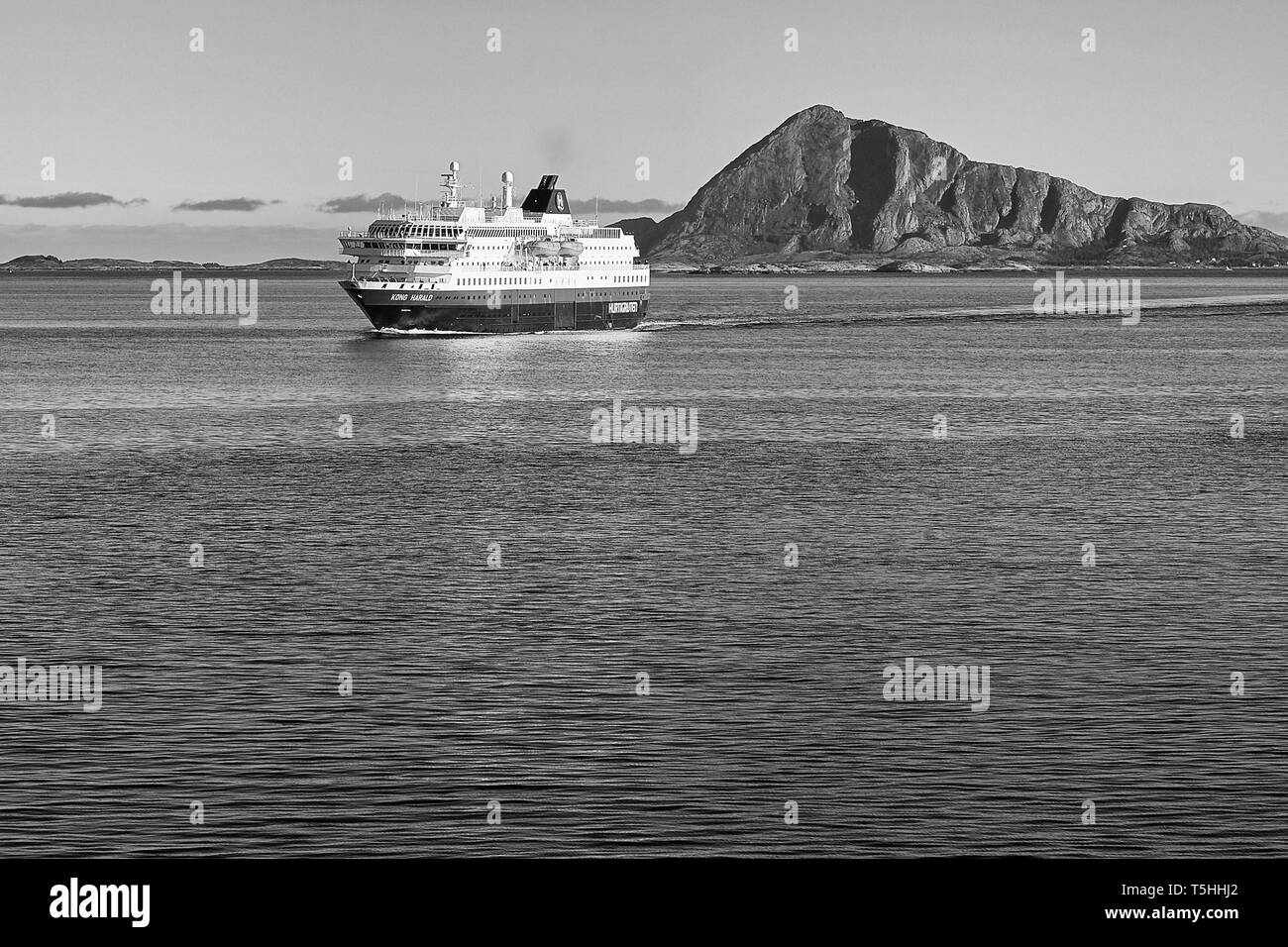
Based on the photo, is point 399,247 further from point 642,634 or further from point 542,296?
point 642,634

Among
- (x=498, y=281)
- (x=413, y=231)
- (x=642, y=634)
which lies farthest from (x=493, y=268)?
(x=642, y=634)

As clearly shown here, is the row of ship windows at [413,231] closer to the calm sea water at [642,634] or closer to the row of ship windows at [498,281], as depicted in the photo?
the row of ship windows at [498,281]

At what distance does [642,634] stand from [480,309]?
106m

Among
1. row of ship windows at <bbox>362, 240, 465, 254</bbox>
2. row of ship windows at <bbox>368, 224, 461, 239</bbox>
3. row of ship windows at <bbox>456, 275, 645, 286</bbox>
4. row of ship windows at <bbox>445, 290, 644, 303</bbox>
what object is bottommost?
row of ship windows at <bbox>445, 290, 644, 303</bbox>

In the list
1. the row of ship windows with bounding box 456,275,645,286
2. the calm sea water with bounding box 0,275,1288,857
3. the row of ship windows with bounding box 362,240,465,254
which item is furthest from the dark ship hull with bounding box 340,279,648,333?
the calm sea water with bounding box 0,275,1288,857

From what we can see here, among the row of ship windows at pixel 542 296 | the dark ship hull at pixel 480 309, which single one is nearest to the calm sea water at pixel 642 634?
the dark ship hull at pixel 480 309

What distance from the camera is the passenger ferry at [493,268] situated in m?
134

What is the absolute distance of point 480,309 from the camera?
137m

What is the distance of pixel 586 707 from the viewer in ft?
89.9

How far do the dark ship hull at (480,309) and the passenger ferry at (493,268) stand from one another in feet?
0.26

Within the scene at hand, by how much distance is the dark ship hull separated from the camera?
134 metres

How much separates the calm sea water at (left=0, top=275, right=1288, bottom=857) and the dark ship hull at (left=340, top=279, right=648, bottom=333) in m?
55.5

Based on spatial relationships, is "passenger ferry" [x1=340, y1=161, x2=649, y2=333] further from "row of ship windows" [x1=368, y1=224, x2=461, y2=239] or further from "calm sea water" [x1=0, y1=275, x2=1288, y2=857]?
"calm sea water" [x1=0, y1=275, x2=1288, y2=857]
